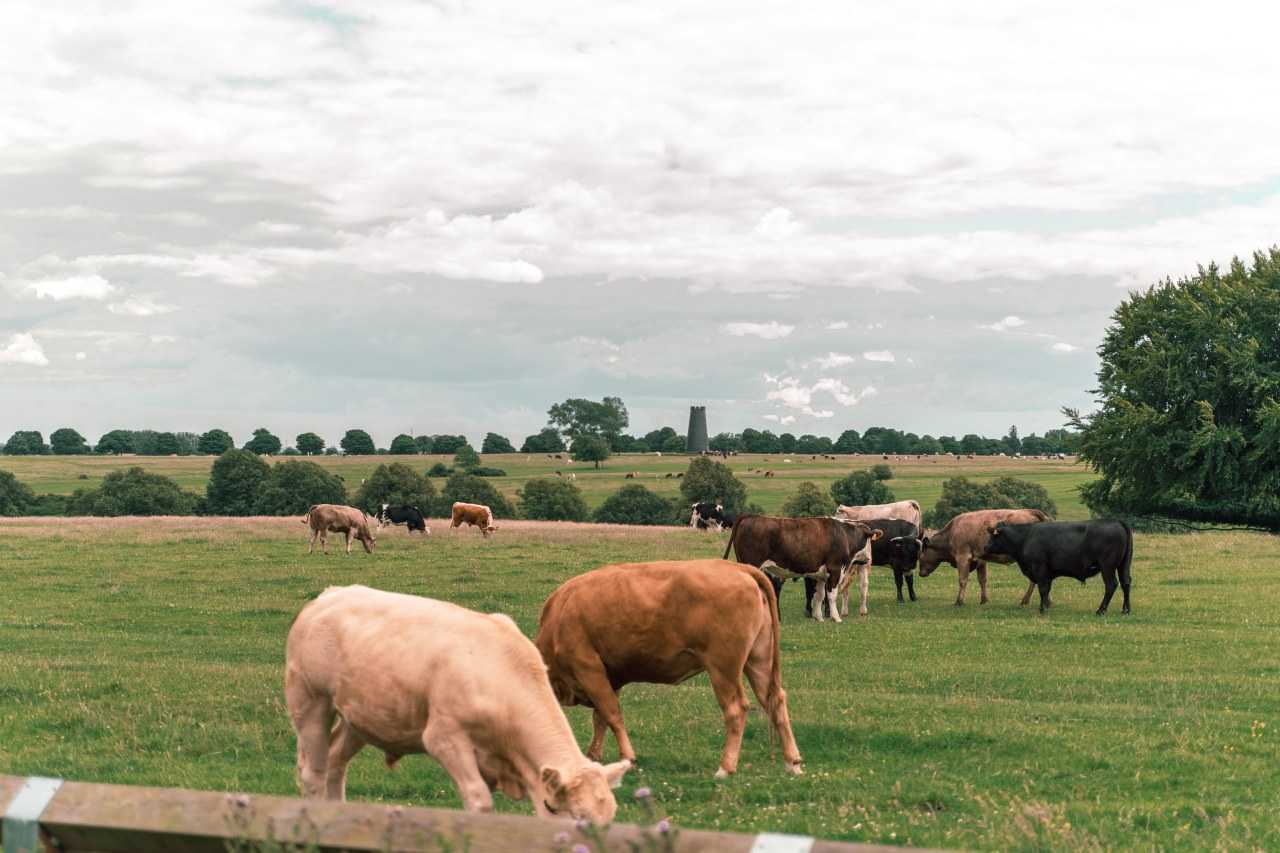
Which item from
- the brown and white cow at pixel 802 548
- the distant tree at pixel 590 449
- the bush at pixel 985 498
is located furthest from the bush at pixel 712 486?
the brown and white cow at pixel 802 548

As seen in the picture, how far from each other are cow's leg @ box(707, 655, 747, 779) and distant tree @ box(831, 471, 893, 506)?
89762mm

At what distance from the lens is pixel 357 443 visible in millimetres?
177250

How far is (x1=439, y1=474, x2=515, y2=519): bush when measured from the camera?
9411cm

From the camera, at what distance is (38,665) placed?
19.2 meters

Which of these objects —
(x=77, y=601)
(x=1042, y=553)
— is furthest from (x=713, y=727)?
(x=77, y=601)

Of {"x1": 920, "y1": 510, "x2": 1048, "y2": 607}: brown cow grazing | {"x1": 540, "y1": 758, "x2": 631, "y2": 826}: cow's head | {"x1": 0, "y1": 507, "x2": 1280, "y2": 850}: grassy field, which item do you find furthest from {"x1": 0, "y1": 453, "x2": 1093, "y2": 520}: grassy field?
{"x1": 540, "y1": 758, "x2": 631, "y2": 826}: cow's head

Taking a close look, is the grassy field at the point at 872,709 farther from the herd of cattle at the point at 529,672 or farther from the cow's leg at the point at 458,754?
the cow's leg at the point at 458,754

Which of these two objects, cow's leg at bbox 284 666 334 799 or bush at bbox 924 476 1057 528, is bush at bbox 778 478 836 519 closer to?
bush at bbox 924 476 1057 528

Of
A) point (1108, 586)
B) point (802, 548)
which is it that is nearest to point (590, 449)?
point (802, 548)

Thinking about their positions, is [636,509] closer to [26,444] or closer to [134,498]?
[134,498]

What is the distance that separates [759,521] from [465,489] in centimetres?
7159

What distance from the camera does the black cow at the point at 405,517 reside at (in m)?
54.9

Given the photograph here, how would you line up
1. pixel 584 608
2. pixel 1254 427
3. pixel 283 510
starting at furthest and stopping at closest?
pixel 283 510 → pixel 1254 427 → pixel 584 608

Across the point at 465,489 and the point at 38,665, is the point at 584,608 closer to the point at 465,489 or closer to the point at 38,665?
the point at 38,665
